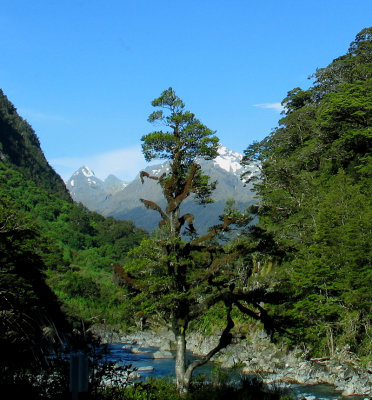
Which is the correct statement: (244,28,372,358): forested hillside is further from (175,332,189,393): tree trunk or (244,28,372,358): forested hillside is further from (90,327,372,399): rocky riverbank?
(175,332,189,393): tree trunk

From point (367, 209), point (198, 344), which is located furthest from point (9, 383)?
point (198, 344)

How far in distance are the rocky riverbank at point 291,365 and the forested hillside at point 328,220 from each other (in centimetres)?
119

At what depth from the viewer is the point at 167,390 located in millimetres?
12680

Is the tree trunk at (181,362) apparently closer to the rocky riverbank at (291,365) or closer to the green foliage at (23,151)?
the rocky riverbank at (291,365)

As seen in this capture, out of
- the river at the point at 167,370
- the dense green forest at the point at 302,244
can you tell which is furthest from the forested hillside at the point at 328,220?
the river at the point at 167,370

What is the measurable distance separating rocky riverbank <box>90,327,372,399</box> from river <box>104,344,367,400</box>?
608 mm

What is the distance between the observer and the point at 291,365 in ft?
103

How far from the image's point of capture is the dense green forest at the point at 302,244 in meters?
16.6

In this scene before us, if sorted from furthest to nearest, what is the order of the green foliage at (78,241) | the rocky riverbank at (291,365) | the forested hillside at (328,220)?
the green foliage at (78,241) < the forested hillside at (328,220) < the rocky riverbank at (291,365)

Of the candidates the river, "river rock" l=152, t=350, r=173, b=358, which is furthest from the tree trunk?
"river rock" l=152, t=350, r=173, b=358

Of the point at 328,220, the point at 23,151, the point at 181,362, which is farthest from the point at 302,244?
the point at 23,151

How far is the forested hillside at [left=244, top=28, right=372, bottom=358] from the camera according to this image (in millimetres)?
26359

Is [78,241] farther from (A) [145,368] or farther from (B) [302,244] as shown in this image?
(B) [302,244]

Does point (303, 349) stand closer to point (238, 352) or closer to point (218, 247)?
point (238, 352)
